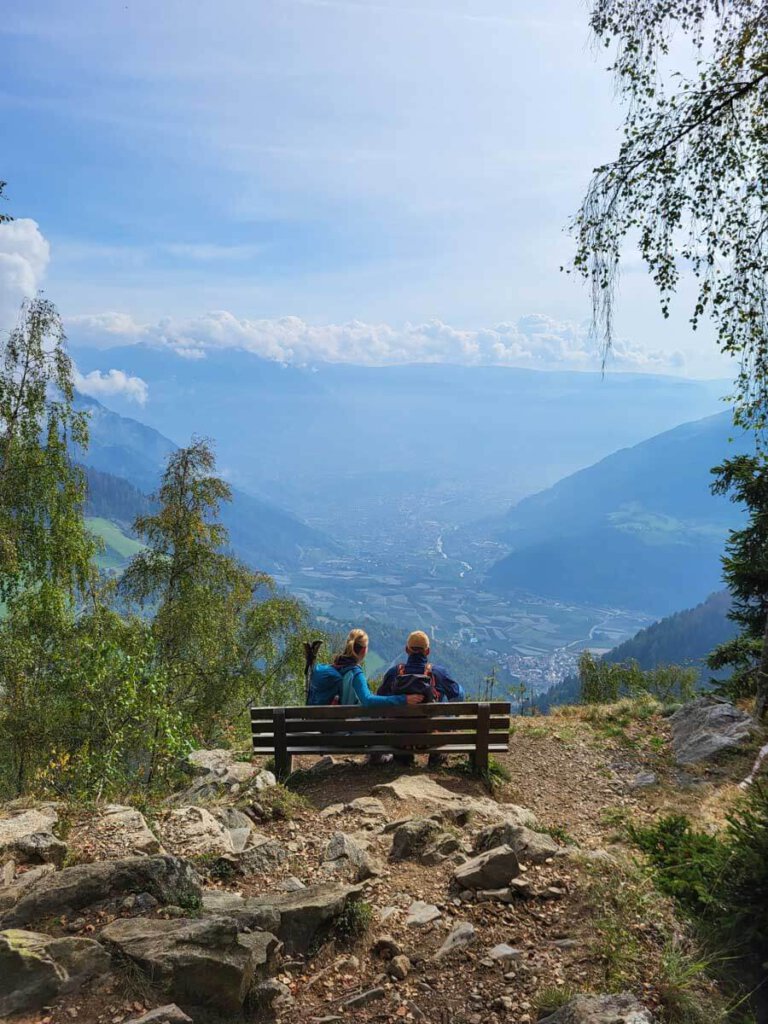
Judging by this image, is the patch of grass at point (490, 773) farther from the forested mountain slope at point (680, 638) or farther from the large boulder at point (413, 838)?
the forested mountain slope at point (680, 638)

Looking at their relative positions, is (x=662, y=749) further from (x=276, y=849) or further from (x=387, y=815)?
(x=276, y=849)

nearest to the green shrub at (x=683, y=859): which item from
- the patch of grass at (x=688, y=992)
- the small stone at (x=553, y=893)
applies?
the patch of grass at (x=688, y=992)

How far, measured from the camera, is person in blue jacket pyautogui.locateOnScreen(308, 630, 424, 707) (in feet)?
32.6

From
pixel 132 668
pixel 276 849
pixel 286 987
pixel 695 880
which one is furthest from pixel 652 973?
pixel 132 668

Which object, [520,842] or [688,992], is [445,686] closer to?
[520,842]

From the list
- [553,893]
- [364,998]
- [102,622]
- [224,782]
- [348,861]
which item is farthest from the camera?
[102,622]

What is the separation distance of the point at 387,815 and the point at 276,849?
5.91ft

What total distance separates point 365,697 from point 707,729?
6820 millimetres

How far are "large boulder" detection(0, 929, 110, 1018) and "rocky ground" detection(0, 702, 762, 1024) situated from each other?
0.4 inches

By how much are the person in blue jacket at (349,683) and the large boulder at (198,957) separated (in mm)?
5114

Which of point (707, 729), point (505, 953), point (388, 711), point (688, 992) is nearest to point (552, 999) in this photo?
point (505, 953)

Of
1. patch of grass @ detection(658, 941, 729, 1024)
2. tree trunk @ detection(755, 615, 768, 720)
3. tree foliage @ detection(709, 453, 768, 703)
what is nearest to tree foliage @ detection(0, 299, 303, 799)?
patch of grass @ detection(658, 941, 729, 1024)

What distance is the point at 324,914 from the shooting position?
536 centimetres

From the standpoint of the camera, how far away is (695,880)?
5.47 meters
